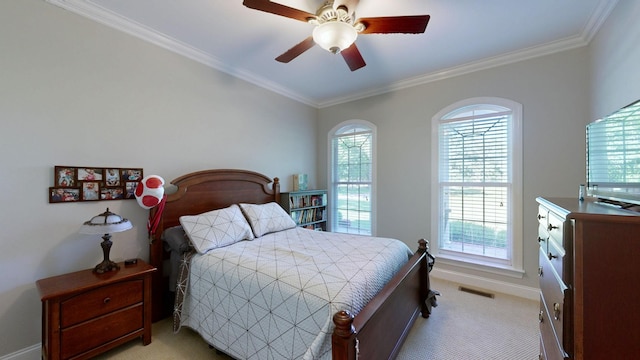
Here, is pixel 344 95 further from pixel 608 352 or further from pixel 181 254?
pixel 608 352

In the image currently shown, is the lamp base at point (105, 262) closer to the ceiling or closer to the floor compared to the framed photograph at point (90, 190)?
closer to the floor

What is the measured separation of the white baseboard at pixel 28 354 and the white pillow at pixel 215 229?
4.20 feet

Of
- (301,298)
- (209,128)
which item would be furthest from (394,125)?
(301,298)

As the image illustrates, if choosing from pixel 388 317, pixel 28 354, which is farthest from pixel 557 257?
pixel 28 354

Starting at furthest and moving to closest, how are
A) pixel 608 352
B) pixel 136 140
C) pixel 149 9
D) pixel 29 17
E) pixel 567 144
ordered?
1. pixel 567 144
2. pixel 136 140
3. pixel 149 9
4. pixel 29 17
5. pixel 608 352

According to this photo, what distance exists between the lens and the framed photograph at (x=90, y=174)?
2098 millimetres

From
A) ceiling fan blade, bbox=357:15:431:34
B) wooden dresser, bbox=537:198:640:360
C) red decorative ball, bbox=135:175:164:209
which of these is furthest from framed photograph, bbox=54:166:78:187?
wooden dresser, bbox=537:198:640:360

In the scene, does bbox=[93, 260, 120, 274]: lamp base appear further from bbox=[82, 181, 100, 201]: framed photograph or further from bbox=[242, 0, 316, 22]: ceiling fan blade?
bbox=[242, 0, 316, 22]: ceiling fan blade

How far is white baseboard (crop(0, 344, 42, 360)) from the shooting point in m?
1.81

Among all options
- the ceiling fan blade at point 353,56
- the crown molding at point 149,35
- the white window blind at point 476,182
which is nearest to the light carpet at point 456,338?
the white window blind at point 476,182

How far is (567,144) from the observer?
267 centimetres

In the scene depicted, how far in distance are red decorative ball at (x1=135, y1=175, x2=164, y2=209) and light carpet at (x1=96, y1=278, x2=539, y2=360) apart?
3.76 ft

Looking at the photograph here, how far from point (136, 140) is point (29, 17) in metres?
1.07

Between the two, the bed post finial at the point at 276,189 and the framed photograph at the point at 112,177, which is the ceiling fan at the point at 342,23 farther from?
the bed post finial at the point at 276,189
